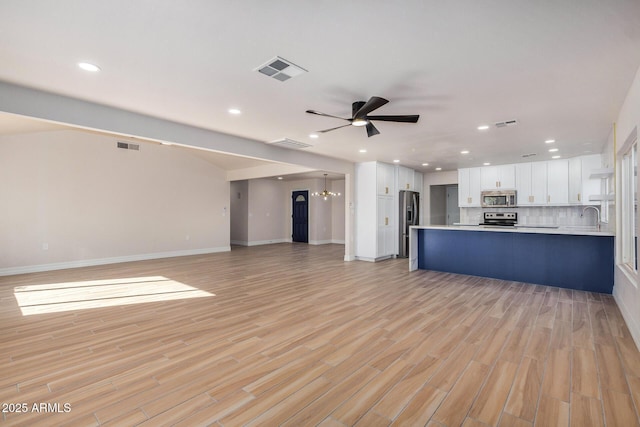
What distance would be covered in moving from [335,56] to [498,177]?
741 cm

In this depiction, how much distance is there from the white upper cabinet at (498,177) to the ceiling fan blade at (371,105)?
6.51 metres

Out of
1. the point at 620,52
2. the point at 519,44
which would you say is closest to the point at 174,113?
the point at 519,44

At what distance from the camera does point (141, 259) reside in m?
8.14

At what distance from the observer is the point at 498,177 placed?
26.9 feet

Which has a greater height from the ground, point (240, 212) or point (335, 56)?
point (335, 56)

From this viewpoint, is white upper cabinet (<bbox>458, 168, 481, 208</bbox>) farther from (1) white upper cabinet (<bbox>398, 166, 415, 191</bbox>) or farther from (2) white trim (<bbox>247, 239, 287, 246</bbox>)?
(2) white trim (<bbox>247, 239, 287, 246</bbox>)

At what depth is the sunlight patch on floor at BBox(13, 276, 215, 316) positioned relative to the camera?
13.7ft

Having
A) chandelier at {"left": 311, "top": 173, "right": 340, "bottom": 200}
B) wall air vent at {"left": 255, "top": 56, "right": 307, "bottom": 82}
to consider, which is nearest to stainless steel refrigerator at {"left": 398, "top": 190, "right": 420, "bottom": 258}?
chandelier at {"left": 311, "top": 173, "right": 340, "bottom": 200}

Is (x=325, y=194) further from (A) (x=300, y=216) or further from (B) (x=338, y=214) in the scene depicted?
(A) (x=300, y=216)

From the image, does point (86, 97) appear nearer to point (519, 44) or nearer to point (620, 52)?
point (519, 44)

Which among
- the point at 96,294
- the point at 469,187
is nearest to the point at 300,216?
the point at 469,187

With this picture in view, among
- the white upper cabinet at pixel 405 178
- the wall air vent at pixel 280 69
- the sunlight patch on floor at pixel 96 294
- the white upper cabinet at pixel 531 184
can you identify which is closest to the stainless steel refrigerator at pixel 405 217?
the white upper cabinet at pixel 405 178

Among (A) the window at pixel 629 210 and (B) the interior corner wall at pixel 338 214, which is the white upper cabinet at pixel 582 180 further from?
(B) the interior corner wall at pixel 338 214

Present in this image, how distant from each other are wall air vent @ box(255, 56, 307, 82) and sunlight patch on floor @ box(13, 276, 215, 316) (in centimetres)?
346
